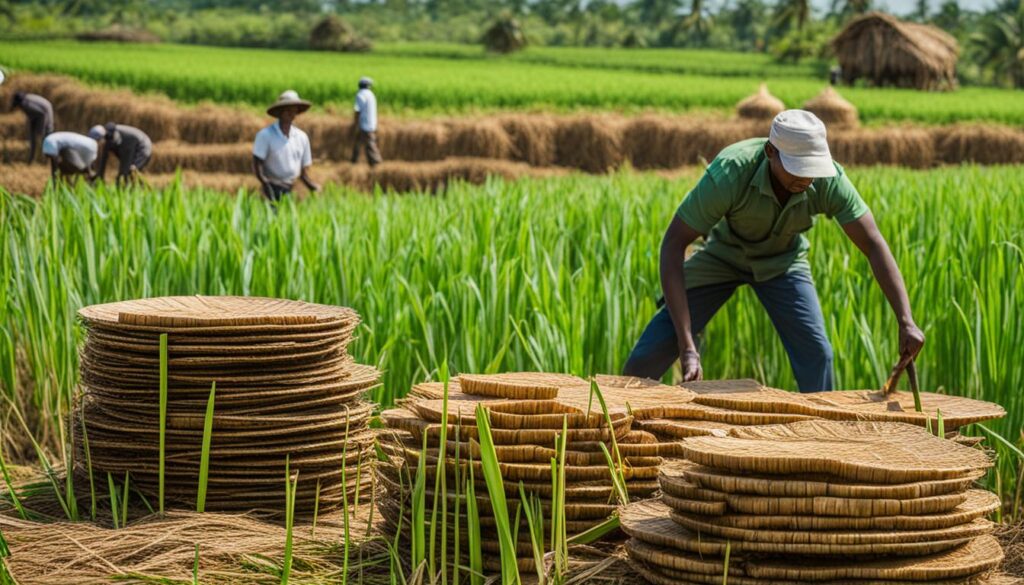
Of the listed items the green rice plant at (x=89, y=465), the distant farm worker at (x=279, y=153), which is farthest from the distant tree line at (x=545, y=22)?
the green rice plant at (x=89, y=465)

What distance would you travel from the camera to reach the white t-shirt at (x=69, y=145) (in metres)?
10.3

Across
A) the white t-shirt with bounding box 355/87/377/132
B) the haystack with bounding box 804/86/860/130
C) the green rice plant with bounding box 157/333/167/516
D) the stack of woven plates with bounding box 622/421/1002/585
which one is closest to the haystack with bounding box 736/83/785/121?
the haystack with bounding box 804/86/860/130

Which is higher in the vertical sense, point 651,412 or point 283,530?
point 651,412

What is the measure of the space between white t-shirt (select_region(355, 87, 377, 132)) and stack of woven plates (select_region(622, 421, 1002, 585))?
475 inches

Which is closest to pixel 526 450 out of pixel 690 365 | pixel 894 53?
pixel 690 365

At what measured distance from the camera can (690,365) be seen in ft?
10.2

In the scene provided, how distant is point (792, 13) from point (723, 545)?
53306mm

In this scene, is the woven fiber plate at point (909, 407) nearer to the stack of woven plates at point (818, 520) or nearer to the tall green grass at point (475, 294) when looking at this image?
the stack of woven plates at point (818, 520)

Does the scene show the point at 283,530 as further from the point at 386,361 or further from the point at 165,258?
the point at 165,258

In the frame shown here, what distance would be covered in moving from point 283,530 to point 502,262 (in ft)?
6.82

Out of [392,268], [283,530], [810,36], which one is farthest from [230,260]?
[810,36]

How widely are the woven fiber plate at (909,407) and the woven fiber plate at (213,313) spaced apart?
1.10 metres

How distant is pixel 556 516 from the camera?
2098 mm

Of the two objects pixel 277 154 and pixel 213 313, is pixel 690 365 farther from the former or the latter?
pixel 277 154
